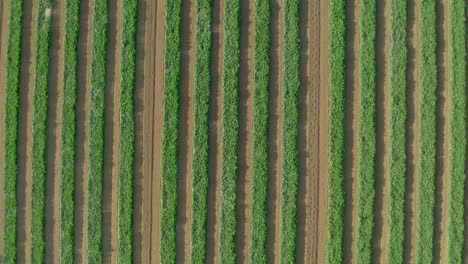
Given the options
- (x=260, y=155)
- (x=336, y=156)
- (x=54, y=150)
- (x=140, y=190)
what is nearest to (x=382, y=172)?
(x=336, y=156)

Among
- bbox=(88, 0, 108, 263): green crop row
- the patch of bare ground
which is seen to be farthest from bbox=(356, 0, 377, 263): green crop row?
bbox=(88, 0, 108, 263): green crop row

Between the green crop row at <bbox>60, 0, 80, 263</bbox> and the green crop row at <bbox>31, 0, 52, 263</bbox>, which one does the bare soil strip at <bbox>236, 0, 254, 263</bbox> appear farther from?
the green crop row at <bbox>31, 0, 52, 263</bbox>

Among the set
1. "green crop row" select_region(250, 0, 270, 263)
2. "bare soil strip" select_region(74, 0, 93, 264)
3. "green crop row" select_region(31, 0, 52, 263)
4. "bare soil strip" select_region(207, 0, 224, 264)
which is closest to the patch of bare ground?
"bare soil strip" select_region(207, 0, 224, 264)

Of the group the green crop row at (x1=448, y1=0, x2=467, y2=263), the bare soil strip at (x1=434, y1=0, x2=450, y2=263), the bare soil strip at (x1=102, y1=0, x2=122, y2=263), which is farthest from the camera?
the bare soil strip at (x1=102, y1=0, x2=122, y2=263)

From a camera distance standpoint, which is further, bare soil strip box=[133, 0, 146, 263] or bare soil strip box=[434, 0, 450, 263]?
bare soil strip box=[133, 0, 146, 263]

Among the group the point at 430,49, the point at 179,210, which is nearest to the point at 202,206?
the point at 179,210

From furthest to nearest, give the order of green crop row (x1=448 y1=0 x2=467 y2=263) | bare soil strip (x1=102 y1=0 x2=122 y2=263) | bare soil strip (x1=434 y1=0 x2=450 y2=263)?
bare soil strip (x1=102 y1=0 x2=122 y2=263) → bare soil strip (x1=434 y1=0 x2=450 y2=263) → green crop row (x1=448 y1=0 x2=467 y2=263)
